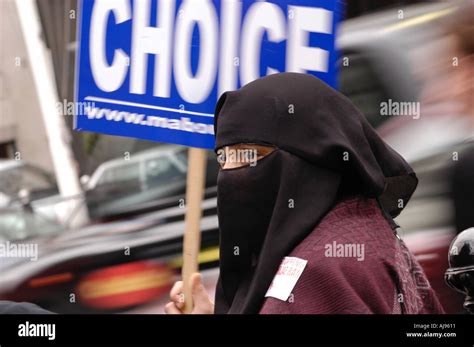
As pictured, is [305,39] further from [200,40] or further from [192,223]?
[192,223]

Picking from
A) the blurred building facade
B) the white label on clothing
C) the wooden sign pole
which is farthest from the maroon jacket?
the blurred building facade

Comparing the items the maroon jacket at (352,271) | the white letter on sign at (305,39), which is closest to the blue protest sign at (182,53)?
the white letter on sign at (305,39)

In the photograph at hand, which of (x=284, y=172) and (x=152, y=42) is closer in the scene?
(x=284, y=172)

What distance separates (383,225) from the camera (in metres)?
2.65

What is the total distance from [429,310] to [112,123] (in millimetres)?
1446

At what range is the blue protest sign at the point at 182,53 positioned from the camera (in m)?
3.59

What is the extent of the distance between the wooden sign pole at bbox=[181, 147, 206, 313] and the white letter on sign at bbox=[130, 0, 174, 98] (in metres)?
0.34

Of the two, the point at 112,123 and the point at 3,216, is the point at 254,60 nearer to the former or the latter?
the point at 112,123

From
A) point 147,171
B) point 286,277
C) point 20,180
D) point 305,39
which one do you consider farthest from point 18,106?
point 286,277

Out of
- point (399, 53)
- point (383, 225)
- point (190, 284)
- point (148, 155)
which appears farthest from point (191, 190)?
point (399, 53)

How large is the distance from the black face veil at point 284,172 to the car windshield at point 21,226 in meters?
1.39

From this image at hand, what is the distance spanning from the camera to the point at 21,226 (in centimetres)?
406

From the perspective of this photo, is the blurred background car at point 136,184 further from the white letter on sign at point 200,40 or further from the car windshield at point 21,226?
the white letter on sign at point 200,40

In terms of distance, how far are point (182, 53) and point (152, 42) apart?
0.42 feet
